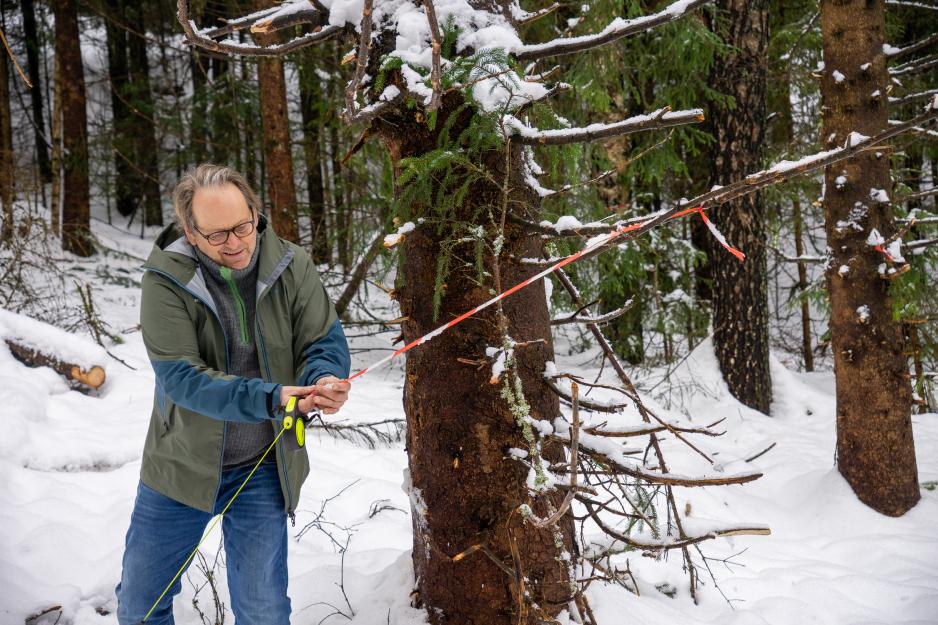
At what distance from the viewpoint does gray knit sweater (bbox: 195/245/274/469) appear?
7.56ft

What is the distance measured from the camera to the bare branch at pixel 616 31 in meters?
2.10

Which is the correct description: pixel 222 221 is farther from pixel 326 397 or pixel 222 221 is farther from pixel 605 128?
pixel 605 128

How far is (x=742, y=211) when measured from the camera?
22.5 ft

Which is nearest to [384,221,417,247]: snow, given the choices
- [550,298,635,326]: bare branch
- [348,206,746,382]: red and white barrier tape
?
[348,206,746,382]: red and white barrier tape

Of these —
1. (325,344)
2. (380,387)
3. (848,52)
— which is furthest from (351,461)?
(848,52)

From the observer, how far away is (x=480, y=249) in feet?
7.34

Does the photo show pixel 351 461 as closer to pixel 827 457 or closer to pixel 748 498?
pixel 748 498

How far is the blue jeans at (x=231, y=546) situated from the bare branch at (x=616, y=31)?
5.53 feet

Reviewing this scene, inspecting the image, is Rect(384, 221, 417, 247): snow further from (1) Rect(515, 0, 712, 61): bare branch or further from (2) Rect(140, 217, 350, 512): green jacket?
(1) Rect(515, 0, 712, 61): bare branch

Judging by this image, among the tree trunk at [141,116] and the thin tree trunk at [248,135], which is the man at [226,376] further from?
the tree trunk at [141,116]

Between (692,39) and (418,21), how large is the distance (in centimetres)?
498

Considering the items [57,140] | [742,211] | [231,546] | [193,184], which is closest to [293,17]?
[193,184]

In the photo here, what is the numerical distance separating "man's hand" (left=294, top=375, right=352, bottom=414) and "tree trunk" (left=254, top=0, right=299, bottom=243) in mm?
5390

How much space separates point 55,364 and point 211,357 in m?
4.14
